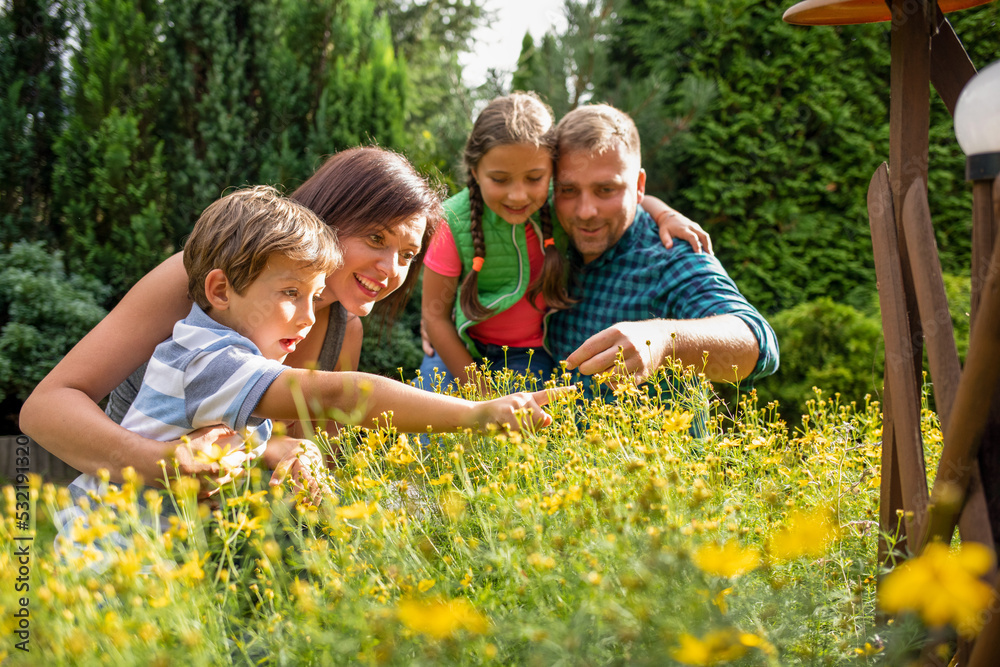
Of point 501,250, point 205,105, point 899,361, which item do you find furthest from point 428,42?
point 899,361

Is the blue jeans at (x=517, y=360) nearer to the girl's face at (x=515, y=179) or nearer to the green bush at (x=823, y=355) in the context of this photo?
the girl's face at (x=515, y=179)

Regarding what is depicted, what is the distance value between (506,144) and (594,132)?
16.0 inches

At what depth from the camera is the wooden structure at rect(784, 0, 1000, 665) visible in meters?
1.27

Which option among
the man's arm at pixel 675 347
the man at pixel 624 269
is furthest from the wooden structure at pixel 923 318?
the man at pixel 624 269

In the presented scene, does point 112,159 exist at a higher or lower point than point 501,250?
higher

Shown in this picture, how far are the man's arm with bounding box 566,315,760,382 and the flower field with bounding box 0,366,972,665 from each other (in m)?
0.41

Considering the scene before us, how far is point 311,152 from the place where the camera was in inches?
219

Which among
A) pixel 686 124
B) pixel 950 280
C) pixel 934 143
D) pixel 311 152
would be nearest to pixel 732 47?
pixel 686 124

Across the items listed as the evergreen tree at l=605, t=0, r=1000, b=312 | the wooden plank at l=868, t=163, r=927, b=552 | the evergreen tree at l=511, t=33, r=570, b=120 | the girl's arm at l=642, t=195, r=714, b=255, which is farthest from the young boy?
the evergreen tree at l=605, t=0, r=1000, b=312

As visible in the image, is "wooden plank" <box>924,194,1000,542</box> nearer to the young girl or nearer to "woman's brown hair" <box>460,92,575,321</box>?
the young girl

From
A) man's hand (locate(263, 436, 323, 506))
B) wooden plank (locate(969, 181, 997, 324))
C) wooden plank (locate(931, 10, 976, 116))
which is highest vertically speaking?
wooden plank (locate(931, 10, 976, 116))

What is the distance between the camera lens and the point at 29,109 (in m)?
5.41

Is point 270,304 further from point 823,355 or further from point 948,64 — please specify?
point 823,355

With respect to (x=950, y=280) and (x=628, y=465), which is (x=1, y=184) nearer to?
(x=628, y=465)
